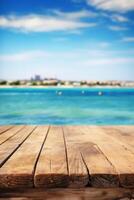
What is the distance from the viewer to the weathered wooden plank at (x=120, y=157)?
136cm

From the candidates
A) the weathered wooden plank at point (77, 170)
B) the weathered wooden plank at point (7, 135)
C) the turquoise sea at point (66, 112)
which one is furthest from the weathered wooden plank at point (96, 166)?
the turquoise sea at point (66, 112)

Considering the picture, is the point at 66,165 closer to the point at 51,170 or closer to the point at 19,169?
the point at 51,170

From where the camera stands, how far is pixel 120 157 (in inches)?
66.9

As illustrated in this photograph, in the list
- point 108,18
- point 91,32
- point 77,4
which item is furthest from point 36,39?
point 77,4

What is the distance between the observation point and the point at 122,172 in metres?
1.37

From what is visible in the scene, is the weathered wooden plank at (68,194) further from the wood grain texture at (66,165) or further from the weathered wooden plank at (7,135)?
the weathered wooden plank at (7,135)

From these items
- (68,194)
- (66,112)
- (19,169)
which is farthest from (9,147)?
(66,112)

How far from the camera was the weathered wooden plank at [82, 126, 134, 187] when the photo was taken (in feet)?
4.47

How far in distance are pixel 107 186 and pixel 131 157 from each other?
37 centimetres

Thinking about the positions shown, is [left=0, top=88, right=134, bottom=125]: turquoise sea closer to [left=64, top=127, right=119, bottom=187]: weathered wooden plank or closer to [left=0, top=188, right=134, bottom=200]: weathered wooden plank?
[left=64, top=127, right=119, bottom=187]: weathered wooden plank

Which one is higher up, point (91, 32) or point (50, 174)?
point (91, 32)

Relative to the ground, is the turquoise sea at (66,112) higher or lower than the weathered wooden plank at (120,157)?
lower

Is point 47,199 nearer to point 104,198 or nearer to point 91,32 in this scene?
point 104,198

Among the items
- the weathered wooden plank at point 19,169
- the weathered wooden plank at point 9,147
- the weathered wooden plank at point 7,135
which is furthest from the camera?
the weathered wooden plank at point 7,135
